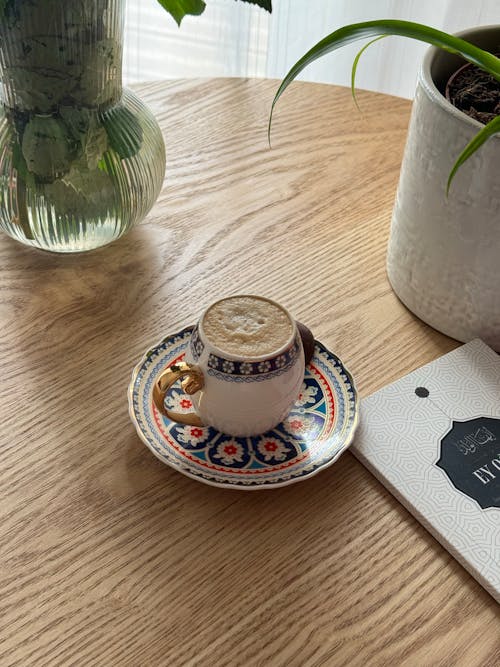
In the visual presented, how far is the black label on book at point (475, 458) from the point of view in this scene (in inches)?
23.5

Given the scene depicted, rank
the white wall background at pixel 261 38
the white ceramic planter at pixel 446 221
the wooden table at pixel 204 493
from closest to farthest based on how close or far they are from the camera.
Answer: the wooden table at pixel 204 493, the white ceramic planter at pixel 446 221, the white wall background at pixel 261 38

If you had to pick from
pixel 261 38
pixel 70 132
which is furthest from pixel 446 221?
pixel 261 38

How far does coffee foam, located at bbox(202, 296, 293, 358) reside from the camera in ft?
1.90

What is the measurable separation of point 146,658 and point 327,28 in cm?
144

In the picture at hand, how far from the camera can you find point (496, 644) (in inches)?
20.5

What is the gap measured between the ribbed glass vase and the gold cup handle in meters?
0.21

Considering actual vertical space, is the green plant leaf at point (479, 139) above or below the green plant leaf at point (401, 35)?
below

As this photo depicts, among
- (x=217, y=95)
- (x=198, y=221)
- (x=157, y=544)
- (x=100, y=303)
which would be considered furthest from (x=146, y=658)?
(x=217, y=95)

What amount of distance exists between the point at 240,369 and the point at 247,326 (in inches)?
1.5

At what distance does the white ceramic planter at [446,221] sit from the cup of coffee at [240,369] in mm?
173

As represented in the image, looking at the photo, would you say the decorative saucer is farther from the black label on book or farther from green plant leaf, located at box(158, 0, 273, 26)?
green plant leaf, located at box(158, 0, 273, 26)

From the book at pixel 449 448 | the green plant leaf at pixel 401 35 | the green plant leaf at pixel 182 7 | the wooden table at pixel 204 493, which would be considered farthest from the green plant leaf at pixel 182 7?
the book at pixel 449 448

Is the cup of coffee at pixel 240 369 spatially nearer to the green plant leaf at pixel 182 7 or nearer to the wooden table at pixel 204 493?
the wooden table at pixel 204 493

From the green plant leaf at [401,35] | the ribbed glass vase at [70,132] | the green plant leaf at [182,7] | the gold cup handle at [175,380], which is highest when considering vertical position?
the green plant leaf at [401,35]
